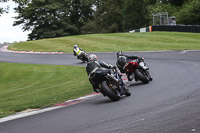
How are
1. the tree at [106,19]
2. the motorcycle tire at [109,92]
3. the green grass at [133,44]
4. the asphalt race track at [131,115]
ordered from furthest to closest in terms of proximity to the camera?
1. the tree at [106,19]
2. the green grass at [133,44]
3. the motorcycle tire at [109,92]
4. the asphalt race track at [131,115]

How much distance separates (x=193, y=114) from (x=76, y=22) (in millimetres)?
76161

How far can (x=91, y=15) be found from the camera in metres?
83.5

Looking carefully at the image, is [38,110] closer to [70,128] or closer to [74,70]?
[70,128]

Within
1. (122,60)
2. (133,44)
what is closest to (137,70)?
(122,60)

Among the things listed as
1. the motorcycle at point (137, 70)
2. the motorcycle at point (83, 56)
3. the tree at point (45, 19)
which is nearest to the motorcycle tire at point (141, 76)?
the motorcycle at point (137, 70)

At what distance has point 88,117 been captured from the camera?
27.5ft

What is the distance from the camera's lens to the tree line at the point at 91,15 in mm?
64000

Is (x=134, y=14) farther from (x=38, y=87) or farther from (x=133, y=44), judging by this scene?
(x=38, y=87)

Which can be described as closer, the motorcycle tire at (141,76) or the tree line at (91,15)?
the motorcycle tire at (141,76)

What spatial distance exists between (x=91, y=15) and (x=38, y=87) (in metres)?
68.9

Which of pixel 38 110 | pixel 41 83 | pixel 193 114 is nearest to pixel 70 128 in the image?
pixel 193 114

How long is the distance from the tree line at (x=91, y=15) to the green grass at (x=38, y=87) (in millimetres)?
37125

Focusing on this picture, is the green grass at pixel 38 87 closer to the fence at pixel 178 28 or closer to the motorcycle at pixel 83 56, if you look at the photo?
the motorcycle at pixel 83 56

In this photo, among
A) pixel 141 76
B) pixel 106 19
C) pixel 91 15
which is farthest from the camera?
pixel 91 15
